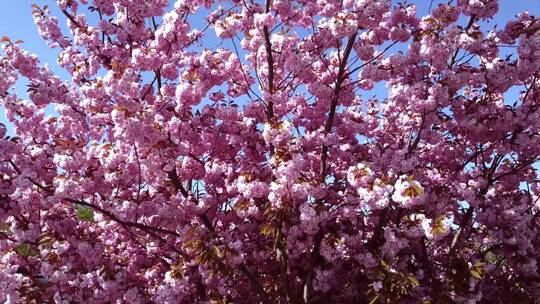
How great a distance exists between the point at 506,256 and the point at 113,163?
5.73 meters

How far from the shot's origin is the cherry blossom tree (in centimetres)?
598

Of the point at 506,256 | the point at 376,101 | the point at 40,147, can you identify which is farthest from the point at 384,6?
the point at 40,147

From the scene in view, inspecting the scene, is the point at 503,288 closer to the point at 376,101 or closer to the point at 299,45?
the point at 376,101

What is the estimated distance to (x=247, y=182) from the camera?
614 centimetres

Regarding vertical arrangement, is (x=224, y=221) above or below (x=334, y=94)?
below

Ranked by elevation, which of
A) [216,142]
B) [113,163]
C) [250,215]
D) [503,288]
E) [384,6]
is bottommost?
[503,288]

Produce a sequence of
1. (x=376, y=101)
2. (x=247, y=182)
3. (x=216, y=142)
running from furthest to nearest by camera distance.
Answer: (x=376, y=101) < (x=216, y=142) < (x=247, y=182)

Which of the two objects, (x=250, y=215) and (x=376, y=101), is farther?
(x=376, y=101)

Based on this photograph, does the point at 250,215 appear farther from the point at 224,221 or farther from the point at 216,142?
the point at 216,142

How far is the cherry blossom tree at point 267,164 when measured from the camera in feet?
19.6

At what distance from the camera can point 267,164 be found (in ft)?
22.7

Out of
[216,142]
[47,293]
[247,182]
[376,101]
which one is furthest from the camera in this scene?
[376,101]

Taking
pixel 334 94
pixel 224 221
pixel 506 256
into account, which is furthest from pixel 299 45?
pixel 506 256

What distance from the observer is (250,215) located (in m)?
6.80
